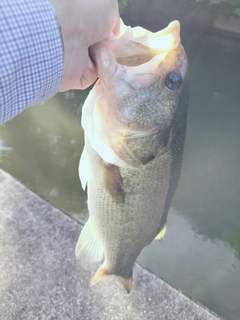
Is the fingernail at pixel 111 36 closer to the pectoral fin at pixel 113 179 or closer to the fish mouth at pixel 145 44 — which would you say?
the fish mouth at pixel 145 44

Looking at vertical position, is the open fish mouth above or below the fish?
above

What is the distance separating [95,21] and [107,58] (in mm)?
138

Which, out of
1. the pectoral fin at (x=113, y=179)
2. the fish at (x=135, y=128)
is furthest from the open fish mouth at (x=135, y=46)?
the pectoral fin at (x=113, y=179)

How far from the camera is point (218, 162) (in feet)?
15.9

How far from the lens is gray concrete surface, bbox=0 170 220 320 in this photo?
198 cm

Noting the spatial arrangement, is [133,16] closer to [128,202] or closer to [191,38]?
[191,38]

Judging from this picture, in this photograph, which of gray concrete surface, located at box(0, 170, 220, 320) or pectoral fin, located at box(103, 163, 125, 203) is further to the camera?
gray concrete surface, located at box(0, 170, 220, 320)

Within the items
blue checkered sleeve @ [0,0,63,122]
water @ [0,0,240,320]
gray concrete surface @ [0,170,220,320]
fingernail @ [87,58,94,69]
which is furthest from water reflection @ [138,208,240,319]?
blue checkered sleeve @ [0,0,63,122]

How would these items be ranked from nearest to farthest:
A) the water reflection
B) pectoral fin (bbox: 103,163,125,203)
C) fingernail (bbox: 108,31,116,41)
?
fingernail (bbox: 108,31,116,41)
pectoral fin (bbox: 103,163,125,203)
the water reflection

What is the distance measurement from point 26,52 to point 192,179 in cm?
369

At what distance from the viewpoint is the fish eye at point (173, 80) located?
1204 mm

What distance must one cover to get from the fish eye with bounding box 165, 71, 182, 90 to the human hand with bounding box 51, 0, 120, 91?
231 mm

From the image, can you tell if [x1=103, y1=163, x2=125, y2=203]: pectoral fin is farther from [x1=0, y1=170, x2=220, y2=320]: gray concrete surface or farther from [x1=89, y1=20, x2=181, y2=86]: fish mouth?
[x1=0, y1=170, x2=220, y2=320]: gray concrete surface

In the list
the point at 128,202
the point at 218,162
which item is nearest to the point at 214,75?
the point at 218,162
